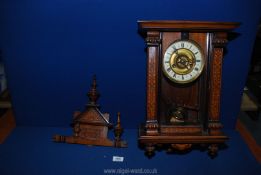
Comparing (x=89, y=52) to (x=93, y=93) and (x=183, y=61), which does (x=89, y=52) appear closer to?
(x=93, y=93)

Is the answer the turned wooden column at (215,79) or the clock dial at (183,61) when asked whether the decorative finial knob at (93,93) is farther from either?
the turned wooden column at (215,79)

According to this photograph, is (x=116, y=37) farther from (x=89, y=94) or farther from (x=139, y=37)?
(x=89, y=94)

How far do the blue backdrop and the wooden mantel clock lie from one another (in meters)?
0.17

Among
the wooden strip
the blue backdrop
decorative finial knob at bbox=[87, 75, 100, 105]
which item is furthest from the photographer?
the wooden strip

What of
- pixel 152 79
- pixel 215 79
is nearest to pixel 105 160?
pixel 152 79

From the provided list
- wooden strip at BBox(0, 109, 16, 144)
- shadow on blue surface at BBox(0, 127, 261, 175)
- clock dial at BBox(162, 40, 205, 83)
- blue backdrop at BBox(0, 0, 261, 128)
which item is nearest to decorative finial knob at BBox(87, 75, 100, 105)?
blue backdrop at BBox(0, 0, 261, 128)

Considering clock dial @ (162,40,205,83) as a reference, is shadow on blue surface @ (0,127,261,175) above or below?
below

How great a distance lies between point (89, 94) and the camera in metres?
1.70

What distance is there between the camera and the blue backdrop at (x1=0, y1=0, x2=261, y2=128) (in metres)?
1.58

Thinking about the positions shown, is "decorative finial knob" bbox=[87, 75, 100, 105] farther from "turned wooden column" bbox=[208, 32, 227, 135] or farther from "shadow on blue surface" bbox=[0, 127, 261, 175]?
"turned wooden column" bbox=[208, 32, 227, 135]

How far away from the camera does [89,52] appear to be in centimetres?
170

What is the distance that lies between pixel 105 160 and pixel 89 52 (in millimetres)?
605

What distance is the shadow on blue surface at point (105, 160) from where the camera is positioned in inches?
60.3

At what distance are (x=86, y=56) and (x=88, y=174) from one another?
65cm
